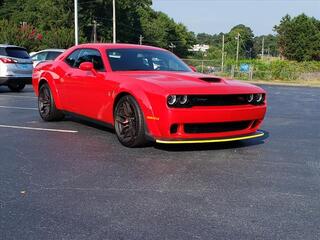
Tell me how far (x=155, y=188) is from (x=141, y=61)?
10.1 ft

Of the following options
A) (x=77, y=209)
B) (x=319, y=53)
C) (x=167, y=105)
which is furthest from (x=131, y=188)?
(x=319, y=53)

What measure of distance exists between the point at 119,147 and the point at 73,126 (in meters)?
1.98

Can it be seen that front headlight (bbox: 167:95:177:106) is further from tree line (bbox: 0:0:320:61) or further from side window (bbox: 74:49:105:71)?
tree line (bbox: 0:0:320:61)

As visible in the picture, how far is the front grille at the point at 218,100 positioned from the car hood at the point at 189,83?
63 millimetres

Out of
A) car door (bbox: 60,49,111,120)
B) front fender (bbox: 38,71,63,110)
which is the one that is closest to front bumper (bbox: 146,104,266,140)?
car door (bbox: 60,49,111,120)

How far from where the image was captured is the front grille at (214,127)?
19.1 feet

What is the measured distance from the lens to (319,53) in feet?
232

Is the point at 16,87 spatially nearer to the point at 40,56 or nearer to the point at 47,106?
the point at 40,56

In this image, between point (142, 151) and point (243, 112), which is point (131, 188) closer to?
point (142, 151)

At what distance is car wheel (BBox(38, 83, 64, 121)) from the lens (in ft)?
27.0

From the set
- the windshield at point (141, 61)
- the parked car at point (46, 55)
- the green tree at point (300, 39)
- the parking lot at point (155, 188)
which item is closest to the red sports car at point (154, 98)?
the windshield at point (141, 61)

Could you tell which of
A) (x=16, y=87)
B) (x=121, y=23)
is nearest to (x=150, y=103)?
(x=16, y=87)

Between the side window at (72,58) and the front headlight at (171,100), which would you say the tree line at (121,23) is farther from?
the front headlight at (171,100)

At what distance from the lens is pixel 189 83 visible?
5.95 m
